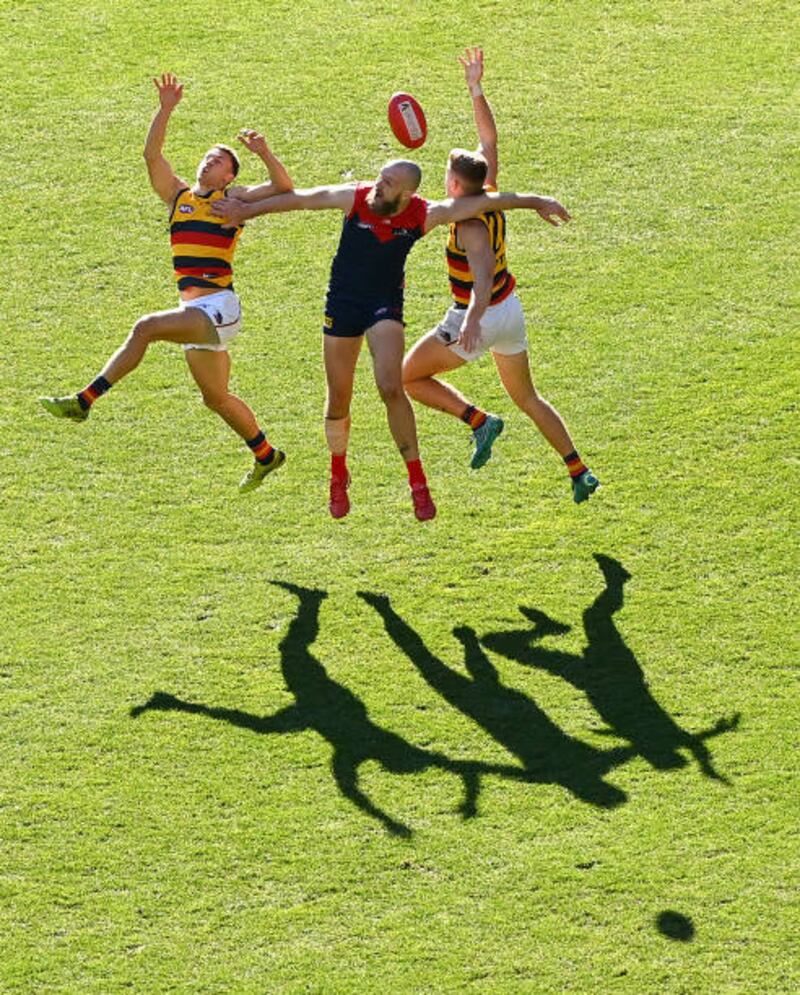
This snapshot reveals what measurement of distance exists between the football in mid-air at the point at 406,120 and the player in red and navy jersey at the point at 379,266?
1.71 ft

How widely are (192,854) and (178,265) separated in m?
4.10

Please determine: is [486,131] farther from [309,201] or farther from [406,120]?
[309,201]

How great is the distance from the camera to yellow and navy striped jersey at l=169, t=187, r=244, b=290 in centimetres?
1272

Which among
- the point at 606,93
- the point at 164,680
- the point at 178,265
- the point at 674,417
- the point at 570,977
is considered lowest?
the point at 570,977

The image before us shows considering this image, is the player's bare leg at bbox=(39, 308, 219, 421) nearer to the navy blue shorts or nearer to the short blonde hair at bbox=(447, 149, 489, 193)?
the navy blue shorts

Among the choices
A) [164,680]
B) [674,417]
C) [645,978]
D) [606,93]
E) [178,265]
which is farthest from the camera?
[606,93]

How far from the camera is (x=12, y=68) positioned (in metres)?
19.2

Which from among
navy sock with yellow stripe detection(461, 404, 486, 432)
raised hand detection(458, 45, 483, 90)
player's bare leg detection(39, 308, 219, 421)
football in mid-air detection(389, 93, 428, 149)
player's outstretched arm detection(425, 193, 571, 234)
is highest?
raised hand detection(458, 45, 483, 90)

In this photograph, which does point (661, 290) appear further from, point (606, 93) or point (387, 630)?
point (387, 630)

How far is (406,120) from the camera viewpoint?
12.5 metres

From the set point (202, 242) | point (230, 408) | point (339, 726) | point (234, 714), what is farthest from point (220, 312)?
point (339, 726)

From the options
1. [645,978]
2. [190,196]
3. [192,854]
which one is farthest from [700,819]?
[190,196]

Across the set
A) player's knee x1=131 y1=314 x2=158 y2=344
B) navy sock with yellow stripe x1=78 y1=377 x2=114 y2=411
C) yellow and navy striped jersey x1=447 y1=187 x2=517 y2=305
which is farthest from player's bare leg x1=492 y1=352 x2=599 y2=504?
navy sock with yellow stripe x1=78 y1=377 x2=114 y2=411

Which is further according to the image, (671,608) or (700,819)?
(671,608)
